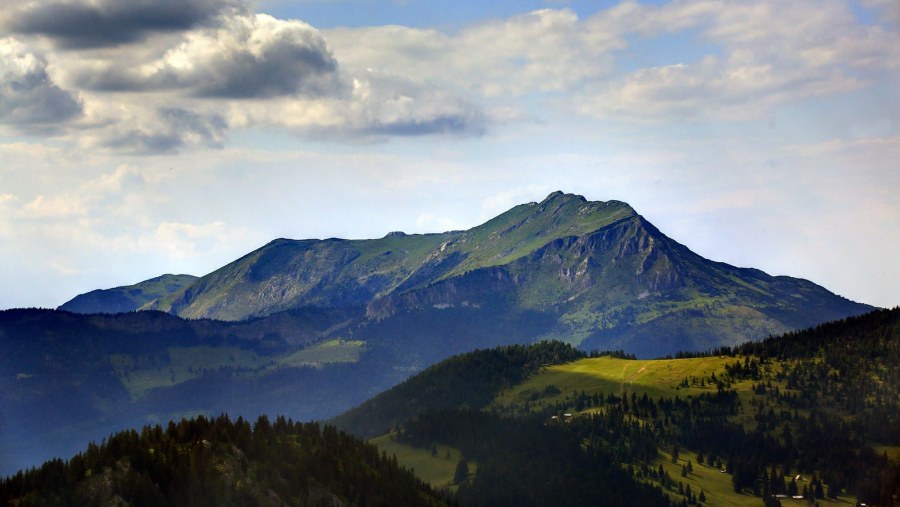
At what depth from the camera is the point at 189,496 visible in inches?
7781

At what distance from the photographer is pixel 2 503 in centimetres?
18375

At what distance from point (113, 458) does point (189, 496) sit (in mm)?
18030

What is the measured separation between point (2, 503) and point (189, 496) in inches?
1370

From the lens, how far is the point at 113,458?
19988 centimetres

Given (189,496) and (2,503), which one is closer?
(2,503)

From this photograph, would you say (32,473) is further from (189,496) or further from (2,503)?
(189,496)

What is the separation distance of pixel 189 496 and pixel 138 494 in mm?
10275

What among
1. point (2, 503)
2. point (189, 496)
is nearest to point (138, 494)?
point (189, 496)

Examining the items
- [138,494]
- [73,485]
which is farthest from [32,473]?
[138,494]

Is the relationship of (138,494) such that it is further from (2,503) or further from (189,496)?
(2,503)

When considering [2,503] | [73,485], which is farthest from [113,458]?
[2,503]

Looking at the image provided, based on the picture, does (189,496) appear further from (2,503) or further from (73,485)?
(2,503)

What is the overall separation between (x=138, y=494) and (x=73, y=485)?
41.3ft

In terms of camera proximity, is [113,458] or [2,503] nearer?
[2,503]
